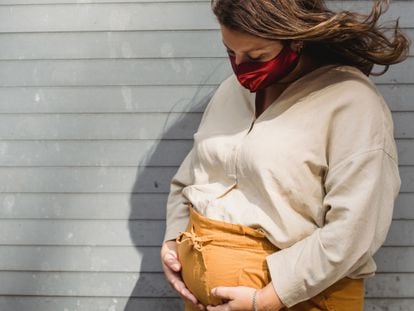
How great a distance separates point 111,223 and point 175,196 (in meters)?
0.41

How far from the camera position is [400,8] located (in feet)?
7.89

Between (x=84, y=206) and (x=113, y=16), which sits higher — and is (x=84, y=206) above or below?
below

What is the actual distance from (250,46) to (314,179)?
1.18 ft

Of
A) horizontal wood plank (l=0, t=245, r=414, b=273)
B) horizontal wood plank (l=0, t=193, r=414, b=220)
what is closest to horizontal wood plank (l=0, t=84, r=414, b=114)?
horizontal wood plank (l=0, t=193, r=414, b=220)

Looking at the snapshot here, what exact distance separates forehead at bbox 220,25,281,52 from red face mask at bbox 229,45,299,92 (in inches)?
1.7

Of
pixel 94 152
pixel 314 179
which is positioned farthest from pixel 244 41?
pixel 94 152

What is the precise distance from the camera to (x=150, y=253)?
8.34 feet

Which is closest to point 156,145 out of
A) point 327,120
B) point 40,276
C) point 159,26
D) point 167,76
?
point 167,76

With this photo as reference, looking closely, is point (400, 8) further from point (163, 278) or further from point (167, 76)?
point (163, 278)

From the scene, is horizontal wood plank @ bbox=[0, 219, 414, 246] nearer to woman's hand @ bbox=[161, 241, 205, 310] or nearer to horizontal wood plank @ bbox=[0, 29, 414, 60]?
woman's hand @ bbox=[161, 241, 205, 310]

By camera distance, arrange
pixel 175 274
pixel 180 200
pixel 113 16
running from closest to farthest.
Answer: pixel 175 274 < pixel 180 200 < pixel 113 16

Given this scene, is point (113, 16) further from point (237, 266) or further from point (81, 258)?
point (237, 266)

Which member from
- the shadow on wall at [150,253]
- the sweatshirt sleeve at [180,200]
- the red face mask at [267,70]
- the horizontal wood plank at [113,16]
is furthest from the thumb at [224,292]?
the horizontal wood plank at [113,16]

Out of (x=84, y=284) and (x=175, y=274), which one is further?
(x=84, y=284)
